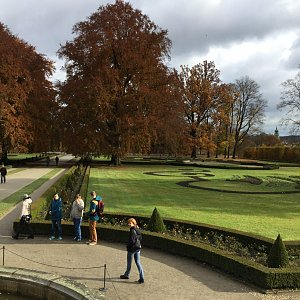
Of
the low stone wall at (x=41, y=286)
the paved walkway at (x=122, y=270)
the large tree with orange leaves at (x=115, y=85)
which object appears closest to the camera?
the low stone wall at (x=41, y=286)

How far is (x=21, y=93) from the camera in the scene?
151ft

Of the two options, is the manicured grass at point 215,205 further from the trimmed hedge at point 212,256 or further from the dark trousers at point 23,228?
the dark trousers at point 23,228

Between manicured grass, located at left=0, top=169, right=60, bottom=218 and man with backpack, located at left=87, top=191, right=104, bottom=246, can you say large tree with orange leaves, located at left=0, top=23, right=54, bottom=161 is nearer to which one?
manicured grass, located at left=0, top=169, right=60, bottom=218

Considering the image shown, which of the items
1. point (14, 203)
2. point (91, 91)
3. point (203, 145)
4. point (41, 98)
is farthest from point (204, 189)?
point (203, 145)

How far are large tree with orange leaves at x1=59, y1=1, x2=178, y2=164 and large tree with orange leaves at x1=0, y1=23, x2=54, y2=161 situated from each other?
4.71 m

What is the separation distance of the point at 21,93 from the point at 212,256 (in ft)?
132

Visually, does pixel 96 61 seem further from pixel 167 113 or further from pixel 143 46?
pixel 167 113

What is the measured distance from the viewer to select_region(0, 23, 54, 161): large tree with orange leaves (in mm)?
44625

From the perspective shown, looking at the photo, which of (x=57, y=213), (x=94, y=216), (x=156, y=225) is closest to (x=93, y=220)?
(x=94, y=216)

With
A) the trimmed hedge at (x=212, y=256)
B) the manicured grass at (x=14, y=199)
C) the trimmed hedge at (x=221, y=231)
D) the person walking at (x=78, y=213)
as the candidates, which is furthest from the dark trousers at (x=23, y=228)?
the manicured grass at (x=14, y=199)

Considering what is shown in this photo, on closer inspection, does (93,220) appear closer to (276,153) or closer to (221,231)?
(221,231)

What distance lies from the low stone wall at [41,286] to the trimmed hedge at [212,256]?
347cm

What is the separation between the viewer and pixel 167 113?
46.0 meters

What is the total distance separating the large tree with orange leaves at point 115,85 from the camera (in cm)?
4284
